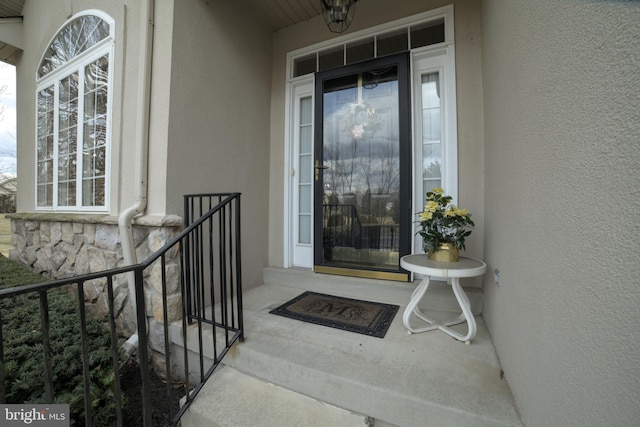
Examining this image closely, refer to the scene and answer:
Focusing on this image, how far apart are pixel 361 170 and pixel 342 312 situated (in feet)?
4.80

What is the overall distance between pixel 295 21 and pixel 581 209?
315cm

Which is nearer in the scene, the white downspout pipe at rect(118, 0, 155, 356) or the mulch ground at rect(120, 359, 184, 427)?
the mulch ground at rect(120, 359, 184, 427)

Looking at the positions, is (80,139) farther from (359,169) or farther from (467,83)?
(467,83)

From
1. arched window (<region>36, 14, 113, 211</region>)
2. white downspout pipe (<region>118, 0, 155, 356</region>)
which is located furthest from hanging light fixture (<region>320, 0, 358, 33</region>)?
arched window (<region>36, 14, 113, 211</region>)

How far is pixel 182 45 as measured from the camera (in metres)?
1.90

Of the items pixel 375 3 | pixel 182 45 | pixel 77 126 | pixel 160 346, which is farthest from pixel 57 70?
pixel 375 3

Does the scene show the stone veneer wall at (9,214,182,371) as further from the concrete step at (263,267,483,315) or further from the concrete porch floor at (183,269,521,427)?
the concrete step at (263,267,483,315)

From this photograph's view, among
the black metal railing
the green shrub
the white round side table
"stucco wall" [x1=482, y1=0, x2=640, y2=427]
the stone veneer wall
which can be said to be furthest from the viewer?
the stone veneer wall

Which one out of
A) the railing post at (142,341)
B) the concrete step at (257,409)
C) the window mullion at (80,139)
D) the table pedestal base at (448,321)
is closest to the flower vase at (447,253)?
the table pedestal base at (448,321)

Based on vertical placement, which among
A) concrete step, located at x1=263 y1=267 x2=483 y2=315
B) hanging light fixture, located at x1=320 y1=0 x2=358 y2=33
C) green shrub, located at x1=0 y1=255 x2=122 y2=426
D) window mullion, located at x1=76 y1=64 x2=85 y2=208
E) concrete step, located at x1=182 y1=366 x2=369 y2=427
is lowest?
concrete step, located at x1=182 y1=366 x2=369 y2=427

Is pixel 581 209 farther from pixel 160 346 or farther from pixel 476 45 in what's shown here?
pixel 160 346

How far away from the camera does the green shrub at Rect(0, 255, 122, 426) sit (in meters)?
1.25

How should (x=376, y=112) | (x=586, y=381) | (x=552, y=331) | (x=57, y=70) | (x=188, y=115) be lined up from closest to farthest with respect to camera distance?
(x=586, y=381)
(x=552, y=331)
(x=188, y=115)
(x=376, y=112)
(x=57, y=70)

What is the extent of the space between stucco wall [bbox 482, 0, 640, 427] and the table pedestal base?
28 cm
